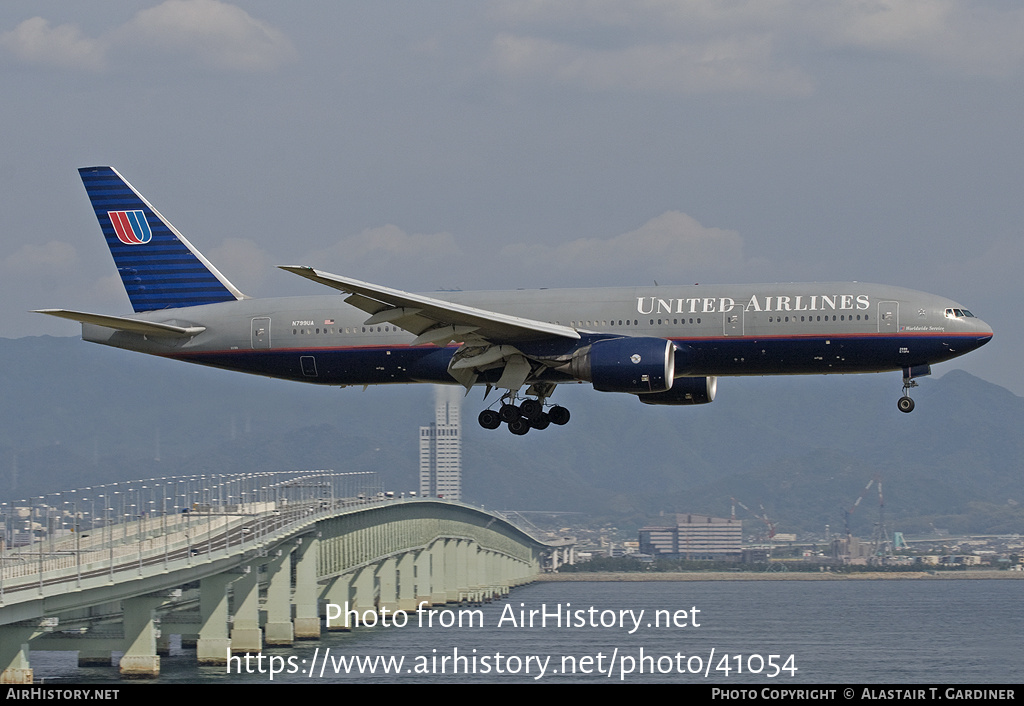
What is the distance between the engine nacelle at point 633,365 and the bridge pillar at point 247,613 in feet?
208

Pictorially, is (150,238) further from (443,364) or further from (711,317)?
(711,317)

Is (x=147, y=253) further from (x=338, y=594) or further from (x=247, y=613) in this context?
(x=338, y=594)

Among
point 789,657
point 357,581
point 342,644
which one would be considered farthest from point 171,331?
point 357,581

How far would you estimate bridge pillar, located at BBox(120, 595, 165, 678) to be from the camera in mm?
89438

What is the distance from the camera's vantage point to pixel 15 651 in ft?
235

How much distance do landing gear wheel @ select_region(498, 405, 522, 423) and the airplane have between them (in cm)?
7

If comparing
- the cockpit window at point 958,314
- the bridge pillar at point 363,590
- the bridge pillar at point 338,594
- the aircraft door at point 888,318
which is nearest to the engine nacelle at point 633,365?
the aircraft door at point 888,318

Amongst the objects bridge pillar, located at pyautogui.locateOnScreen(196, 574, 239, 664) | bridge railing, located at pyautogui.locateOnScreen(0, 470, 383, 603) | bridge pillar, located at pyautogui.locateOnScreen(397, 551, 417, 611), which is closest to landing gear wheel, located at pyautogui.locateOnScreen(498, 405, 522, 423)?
bridge railing, located at pyautogui.locateOnScreen(0, 470, 383, 603)

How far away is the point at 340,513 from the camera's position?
135 metres

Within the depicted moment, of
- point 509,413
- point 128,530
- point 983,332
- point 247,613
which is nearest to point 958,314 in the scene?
point 983,332

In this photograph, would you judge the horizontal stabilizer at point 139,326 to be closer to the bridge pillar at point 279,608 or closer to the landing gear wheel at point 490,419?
the landing gear wheel at point 490,419

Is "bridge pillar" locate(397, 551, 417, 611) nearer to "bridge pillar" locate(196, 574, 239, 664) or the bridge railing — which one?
the bridge railing

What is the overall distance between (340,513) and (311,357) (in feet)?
249

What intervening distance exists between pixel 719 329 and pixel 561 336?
6.09 meters
